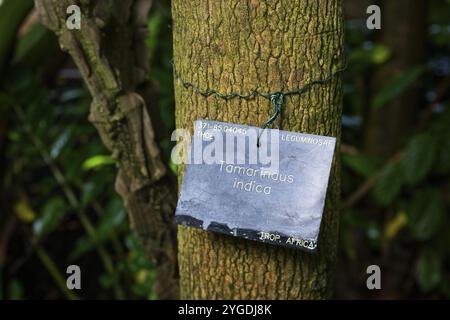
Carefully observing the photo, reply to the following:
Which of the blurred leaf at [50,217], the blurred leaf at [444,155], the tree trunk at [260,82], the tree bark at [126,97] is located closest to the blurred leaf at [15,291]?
the blurred leaf at [50,217]

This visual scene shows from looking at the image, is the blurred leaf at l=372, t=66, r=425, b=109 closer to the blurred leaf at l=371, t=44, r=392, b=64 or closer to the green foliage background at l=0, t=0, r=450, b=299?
the green foliage background at l=0, t=0, r=450, b=299

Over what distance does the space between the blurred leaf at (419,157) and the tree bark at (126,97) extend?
1034mm

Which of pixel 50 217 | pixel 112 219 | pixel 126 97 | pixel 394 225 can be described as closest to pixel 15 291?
pixel 50 217

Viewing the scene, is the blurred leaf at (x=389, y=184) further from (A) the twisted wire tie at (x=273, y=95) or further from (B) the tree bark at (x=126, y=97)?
(A) the twisted wire tie at (x=273, y=95)

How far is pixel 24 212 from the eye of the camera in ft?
9.10

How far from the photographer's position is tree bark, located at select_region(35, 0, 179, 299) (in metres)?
1.39

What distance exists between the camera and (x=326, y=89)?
122 centimetres

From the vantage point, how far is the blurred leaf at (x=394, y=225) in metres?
2.66

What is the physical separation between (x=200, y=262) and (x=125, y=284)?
1226mm

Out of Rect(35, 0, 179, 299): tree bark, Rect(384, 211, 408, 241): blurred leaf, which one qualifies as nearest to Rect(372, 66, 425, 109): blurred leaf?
Rect(384, 211, 408, 241): blurred leaf

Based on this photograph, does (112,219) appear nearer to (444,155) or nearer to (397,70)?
(444,155)

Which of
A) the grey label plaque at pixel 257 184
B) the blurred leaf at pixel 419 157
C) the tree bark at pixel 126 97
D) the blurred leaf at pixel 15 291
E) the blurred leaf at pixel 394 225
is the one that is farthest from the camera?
the blurred leaf at pixel 394 225

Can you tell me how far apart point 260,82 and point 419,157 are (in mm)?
1245
